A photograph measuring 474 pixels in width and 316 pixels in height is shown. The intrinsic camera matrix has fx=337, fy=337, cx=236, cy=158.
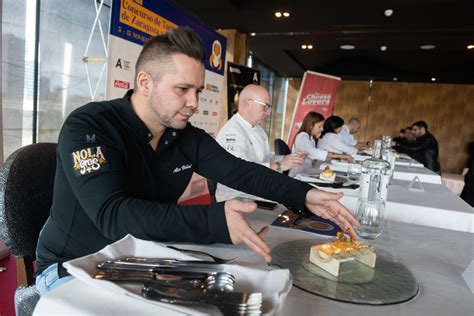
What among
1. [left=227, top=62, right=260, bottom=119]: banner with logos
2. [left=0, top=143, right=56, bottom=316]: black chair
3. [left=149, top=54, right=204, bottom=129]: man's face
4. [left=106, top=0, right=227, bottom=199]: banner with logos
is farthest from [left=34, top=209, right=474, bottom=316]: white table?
[left=227, top=62, right=260, bottom=119]: banner with logos

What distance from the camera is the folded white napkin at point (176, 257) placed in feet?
1.60

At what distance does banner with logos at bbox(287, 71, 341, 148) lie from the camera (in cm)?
745

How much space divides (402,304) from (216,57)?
4001 mm

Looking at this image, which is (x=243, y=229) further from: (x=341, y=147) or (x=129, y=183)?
(x=341, y=147)

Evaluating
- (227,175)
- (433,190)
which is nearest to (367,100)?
(433,190)

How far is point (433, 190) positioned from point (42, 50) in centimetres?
325

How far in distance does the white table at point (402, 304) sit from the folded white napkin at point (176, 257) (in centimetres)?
2

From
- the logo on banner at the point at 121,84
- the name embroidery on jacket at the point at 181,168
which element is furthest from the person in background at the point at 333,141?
the name embroidery on jacket at the point at 181,168

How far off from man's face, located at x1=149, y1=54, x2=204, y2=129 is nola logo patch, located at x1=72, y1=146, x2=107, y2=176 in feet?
0.87

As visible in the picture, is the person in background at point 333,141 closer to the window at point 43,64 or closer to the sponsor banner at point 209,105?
the sponsor banner at point 209,105

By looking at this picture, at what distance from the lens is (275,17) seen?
5.22 metres

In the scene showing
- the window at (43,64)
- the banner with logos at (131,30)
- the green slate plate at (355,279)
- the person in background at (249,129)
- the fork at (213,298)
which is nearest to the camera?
the fork at (213,298)

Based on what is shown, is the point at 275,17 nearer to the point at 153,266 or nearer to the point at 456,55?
the point at 456,55

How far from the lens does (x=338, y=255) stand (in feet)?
2.46
